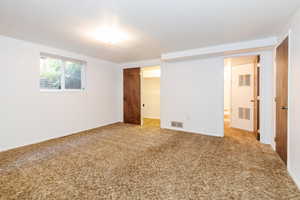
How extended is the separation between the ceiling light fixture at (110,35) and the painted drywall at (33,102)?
5.19ft

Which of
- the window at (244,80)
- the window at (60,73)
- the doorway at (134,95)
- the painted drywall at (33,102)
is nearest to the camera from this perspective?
the painted drywall at (33,102)

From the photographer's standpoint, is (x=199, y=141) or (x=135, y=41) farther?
(x=199, y=141)

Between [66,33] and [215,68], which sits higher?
[66,33]

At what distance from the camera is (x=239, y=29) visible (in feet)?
8.43

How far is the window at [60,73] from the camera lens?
3576 millimetres

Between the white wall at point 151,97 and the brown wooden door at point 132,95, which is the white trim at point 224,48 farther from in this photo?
the white wall at point 151,97

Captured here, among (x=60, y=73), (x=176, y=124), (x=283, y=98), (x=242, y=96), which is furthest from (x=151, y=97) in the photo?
(x=283, y=98)

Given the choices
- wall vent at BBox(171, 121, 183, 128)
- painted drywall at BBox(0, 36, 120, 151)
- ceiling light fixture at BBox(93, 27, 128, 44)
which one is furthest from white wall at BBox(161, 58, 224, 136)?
painted drywall at BBox(0, 36, 120, 151)

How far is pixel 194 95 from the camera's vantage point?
4.20m

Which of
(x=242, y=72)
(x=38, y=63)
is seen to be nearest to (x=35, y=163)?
(x=38, y=63)

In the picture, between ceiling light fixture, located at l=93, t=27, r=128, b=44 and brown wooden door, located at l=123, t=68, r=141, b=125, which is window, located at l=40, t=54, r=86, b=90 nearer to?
brown wooden door, located at l=123, t=68, r=141, b=125

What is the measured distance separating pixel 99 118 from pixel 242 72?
5.04m

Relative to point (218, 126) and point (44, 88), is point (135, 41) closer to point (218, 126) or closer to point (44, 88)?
point (44, 88)

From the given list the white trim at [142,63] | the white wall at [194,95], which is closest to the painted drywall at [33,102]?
the white trim at [142,63]
